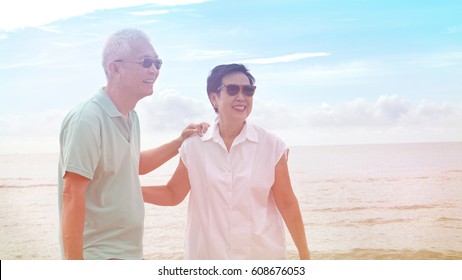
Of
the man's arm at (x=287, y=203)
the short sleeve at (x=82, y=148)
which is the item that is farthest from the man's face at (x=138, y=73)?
the man's arm at (x=287, y=203)

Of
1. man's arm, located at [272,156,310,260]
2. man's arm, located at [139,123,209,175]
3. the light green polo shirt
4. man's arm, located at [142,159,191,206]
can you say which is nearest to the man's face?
the light green polo shirt

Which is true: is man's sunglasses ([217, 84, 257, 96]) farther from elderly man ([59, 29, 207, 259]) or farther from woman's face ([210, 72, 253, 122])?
elderly man ([59, 29, 207, 259])

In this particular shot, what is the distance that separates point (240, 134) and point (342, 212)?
8967mm

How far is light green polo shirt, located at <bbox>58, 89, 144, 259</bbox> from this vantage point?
7.61 feet

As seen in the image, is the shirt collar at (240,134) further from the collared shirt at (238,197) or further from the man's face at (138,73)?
the man's face at (138,73)

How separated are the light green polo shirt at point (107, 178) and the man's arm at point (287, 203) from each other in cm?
67

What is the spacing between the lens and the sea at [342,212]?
8328mm

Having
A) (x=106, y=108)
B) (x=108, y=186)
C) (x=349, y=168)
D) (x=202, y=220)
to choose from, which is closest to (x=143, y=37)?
(x=106, y=108)

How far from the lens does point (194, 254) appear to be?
9.34 feet

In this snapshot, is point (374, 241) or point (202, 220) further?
point (374, 241)

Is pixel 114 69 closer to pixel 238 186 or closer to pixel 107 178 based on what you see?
pixel 107 178

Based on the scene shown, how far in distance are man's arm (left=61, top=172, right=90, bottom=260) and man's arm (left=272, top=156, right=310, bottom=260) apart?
92 centimetres

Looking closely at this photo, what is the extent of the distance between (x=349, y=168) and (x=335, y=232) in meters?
9.63
